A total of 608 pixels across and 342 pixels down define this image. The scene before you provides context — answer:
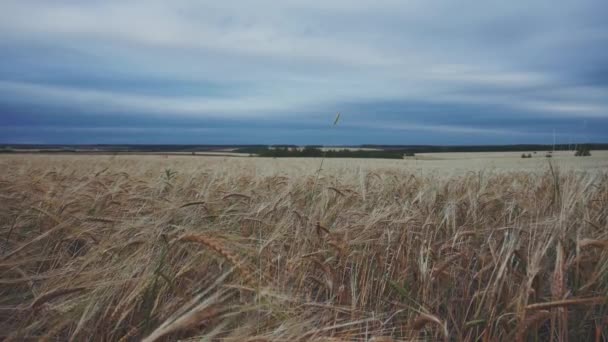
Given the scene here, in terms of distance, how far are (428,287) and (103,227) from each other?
1871mm

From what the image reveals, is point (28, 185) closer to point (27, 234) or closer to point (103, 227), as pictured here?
point (27, 234)

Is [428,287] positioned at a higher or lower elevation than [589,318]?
higher

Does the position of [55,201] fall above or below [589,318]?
above

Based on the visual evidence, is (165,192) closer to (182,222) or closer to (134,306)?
(182,222)

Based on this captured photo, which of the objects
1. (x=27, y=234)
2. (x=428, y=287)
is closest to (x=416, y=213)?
(x=428, y=287)

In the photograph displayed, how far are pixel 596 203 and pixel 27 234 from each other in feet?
14.1

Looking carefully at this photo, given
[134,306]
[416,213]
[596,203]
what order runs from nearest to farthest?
[134,306]
[416,213]
[596,203]

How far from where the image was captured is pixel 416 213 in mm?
2842

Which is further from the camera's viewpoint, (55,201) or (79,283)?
(55,201)

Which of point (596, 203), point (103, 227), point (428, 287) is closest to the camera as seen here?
point (428, 287)

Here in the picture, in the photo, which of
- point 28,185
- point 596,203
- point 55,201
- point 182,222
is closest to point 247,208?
point 182,222

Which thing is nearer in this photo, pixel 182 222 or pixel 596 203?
pixel 182 222

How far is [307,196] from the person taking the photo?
4082 millimetres

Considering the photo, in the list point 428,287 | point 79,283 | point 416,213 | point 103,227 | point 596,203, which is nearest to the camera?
point 79,283
